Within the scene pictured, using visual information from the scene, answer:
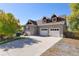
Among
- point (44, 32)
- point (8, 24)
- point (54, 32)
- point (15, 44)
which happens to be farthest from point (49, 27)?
point (15, 44)

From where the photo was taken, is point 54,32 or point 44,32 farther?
point 44,32

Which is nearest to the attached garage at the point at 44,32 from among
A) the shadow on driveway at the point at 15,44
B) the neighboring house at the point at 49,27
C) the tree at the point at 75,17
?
the neighboring house at the point at 49,27

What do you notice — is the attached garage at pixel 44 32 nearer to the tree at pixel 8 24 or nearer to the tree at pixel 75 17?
the tree at pixel 75 17

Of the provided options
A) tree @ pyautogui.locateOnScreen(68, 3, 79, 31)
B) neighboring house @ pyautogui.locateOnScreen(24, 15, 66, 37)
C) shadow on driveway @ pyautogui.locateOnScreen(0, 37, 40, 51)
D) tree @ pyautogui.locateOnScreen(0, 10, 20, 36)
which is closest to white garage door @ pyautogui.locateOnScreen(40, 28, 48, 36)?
neighboring house @ pyautogui.locateOnScreen(24, 15, 66, 37)

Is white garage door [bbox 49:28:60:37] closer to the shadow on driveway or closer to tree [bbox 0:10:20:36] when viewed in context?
the shadow on driveway

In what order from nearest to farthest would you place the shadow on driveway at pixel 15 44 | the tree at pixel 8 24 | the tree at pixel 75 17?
1. the shadow on driveway at pixel 15 44
2. the tree at pixel 8 24
3. the tree at pixel 75 17

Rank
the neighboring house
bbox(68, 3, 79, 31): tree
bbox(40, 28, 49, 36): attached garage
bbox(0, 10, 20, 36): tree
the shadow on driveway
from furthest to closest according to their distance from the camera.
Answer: bbox(40, 28, 49, 36): attached garage
the neighboring house
bbox(68, 3, 79, 31): tree
bbox(0, 10, 20, 36): tree
the shadow on driveway

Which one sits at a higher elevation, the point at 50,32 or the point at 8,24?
the point at 8,24

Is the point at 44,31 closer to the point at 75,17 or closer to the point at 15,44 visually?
the point at 75,17

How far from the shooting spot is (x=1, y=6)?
6914mm

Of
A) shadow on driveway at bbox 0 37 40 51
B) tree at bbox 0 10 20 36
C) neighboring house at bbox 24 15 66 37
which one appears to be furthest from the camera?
neighboring house at bbox 24 15 66 37

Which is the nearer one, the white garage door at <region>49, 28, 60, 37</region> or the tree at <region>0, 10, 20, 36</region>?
the tree at <region>0, 10, 20, 36</region>

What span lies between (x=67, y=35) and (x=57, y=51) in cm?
446

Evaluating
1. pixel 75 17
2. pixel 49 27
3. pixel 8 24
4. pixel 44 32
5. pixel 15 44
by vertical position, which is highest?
pixel 75 17
